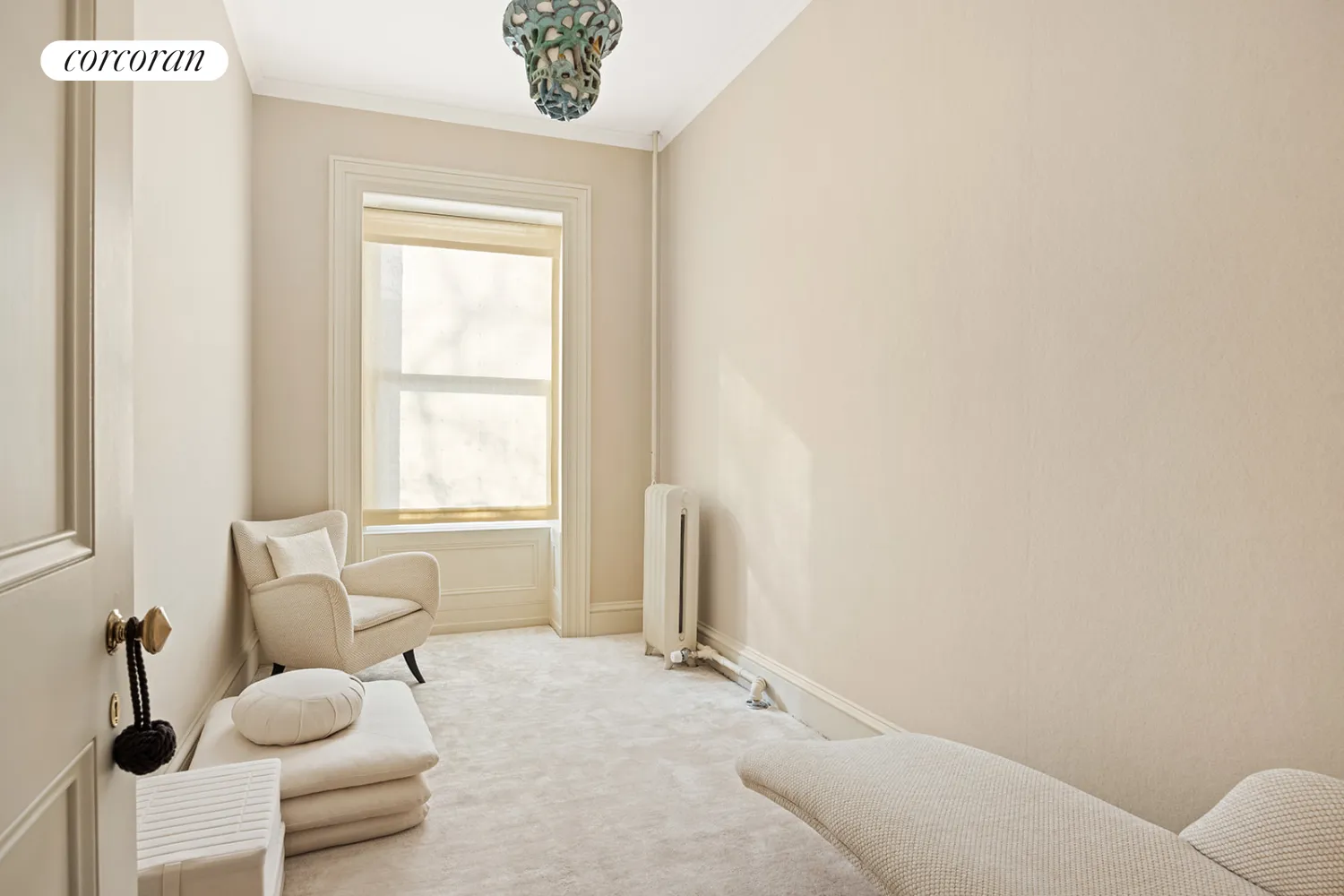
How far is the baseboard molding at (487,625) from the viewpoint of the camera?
14.9 feet

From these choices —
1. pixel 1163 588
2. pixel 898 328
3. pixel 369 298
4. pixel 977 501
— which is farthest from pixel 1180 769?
pixel 369 298

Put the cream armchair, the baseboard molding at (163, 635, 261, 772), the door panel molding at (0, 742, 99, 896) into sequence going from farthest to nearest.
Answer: the cream armchair → the baseboard molding at (163, 635, 261, 772) → the door panel molding at (0, 742, 99, 896)

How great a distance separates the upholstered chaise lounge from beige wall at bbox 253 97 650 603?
2.96 meters

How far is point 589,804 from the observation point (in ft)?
7.88

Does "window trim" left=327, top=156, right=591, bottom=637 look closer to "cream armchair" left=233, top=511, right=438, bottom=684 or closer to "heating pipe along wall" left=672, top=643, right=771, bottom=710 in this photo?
"cream armchair" left=233, top=511, right=438, bottom=684

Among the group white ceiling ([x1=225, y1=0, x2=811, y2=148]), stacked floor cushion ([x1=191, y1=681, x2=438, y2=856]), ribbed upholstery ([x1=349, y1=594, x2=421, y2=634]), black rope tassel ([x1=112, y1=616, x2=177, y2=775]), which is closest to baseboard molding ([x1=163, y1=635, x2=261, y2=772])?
stacked floor cushion ([x1=191, y1=681, x2=438, y2=856])

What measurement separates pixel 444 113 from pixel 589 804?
363 centimetres

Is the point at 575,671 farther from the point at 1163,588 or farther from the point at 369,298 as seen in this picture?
the point at 1163,588

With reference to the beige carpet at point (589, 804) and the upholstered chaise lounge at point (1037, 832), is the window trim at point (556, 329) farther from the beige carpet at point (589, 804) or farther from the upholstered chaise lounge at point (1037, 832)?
the upholstered chaise lounge at point (1037, 832)

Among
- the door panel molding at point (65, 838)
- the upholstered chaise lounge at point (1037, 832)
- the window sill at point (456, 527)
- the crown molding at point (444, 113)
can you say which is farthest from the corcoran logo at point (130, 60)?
the window sill at point (456, 527)

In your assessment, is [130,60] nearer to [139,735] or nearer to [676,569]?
[139,735]

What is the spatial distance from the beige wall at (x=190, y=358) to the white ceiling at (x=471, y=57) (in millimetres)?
248

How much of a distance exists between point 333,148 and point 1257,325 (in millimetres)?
4114

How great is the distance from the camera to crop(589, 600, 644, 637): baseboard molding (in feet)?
14.9
